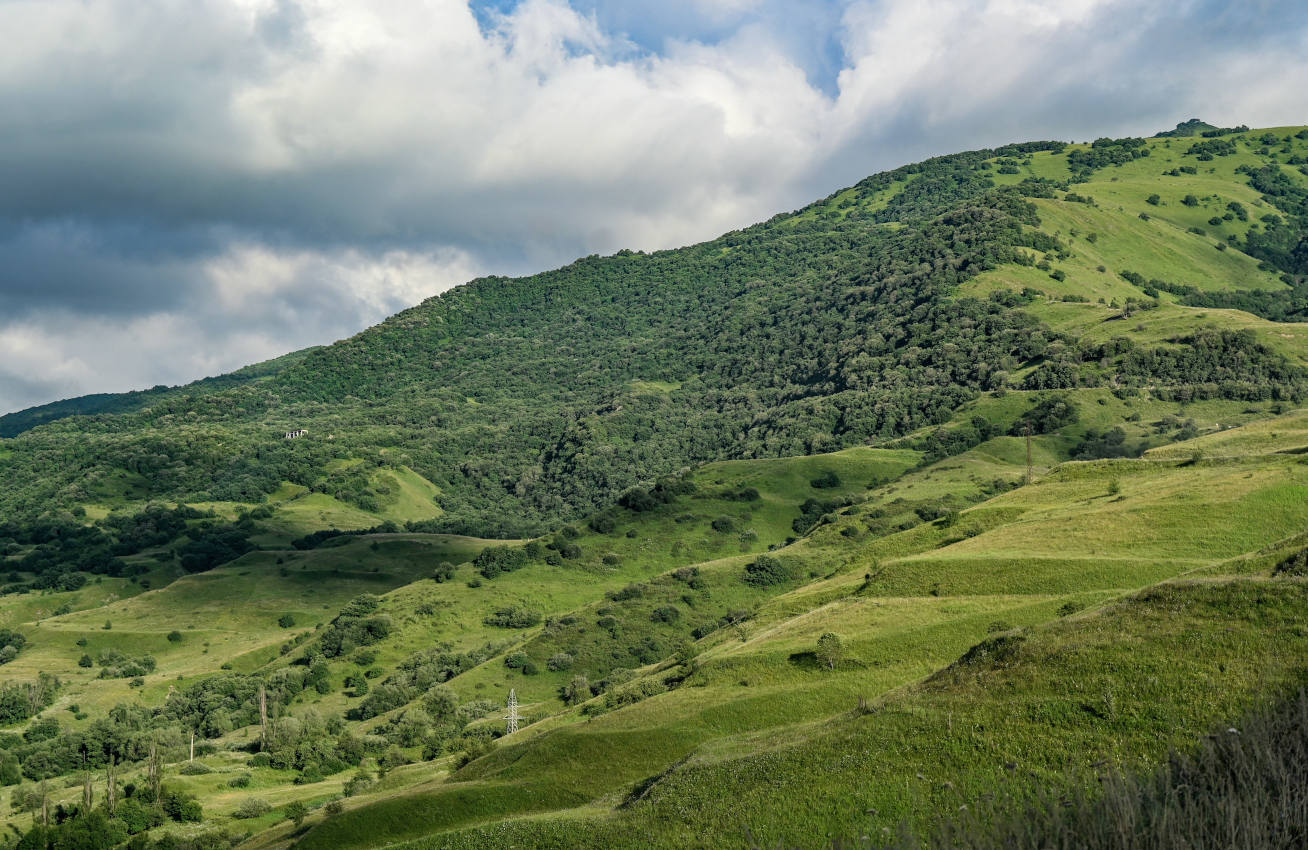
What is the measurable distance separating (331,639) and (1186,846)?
165 meters

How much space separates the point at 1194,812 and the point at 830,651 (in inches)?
1594

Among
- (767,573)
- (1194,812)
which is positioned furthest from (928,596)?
(767,573)

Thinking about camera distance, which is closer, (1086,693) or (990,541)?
(1086,693)

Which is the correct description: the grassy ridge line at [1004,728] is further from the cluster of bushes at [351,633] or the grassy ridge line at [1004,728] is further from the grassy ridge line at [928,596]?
the cluster of bushes at [351,633]

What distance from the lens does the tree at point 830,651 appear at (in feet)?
169

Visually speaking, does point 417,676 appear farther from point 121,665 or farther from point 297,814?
point 297,814

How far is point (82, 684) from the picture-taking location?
548 ft

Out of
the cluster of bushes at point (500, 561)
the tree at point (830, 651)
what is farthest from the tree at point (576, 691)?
the cluster of bushes at point (500, 561)

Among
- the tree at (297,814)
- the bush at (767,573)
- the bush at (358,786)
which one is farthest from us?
the bush at (767,573)

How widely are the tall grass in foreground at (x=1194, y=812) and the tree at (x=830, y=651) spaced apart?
36.9 meters

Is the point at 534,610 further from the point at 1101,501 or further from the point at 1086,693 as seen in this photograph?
the point at 1086,693

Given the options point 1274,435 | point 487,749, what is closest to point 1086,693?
point 487,749

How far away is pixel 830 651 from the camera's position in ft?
171

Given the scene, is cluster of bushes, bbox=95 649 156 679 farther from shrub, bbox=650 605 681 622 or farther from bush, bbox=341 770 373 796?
bush, bbox=341 770 373 796
